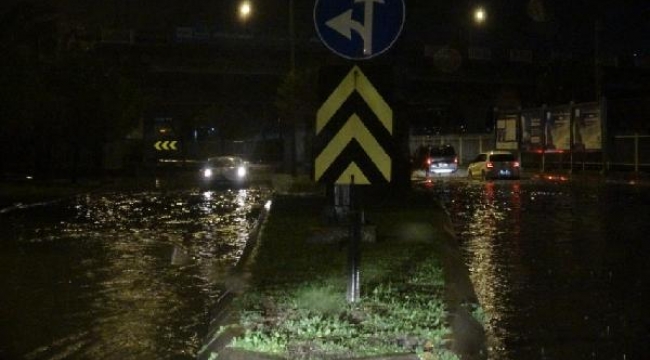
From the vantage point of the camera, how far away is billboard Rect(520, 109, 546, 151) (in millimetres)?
45812

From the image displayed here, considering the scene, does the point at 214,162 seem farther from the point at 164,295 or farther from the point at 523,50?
the point at 523,50

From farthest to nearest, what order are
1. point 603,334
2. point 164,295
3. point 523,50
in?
point 523,50, point 164,295, point 603,334

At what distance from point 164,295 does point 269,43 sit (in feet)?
181

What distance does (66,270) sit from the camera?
1336cm

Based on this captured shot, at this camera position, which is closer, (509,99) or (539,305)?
(539,305)

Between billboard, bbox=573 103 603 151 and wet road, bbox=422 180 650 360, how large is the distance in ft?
55.5

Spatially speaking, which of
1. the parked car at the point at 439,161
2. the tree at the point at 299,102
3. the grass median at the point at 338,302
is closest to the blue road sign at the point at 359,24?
the grass median at the point at 338,302

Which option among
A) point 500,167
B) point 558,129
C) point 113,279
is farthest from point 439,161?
point 113,279

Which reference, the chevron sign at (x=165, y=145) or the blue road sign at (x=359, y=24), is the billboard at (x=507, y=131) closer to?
the chevron sign at (x=165, y=145)

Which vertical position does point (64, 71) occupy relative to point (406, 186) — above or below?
above

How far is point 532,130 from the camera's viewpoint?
154 feet

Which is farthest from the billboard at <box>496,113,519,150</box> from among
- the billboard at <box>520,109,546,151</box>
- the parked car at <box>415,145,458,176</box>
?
the parked car at <box>415,145,458,176</box>

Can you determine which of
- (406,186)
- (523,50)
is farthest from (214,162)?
(523,50)

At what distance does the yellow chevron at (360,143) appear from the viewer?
8492 millimetres
